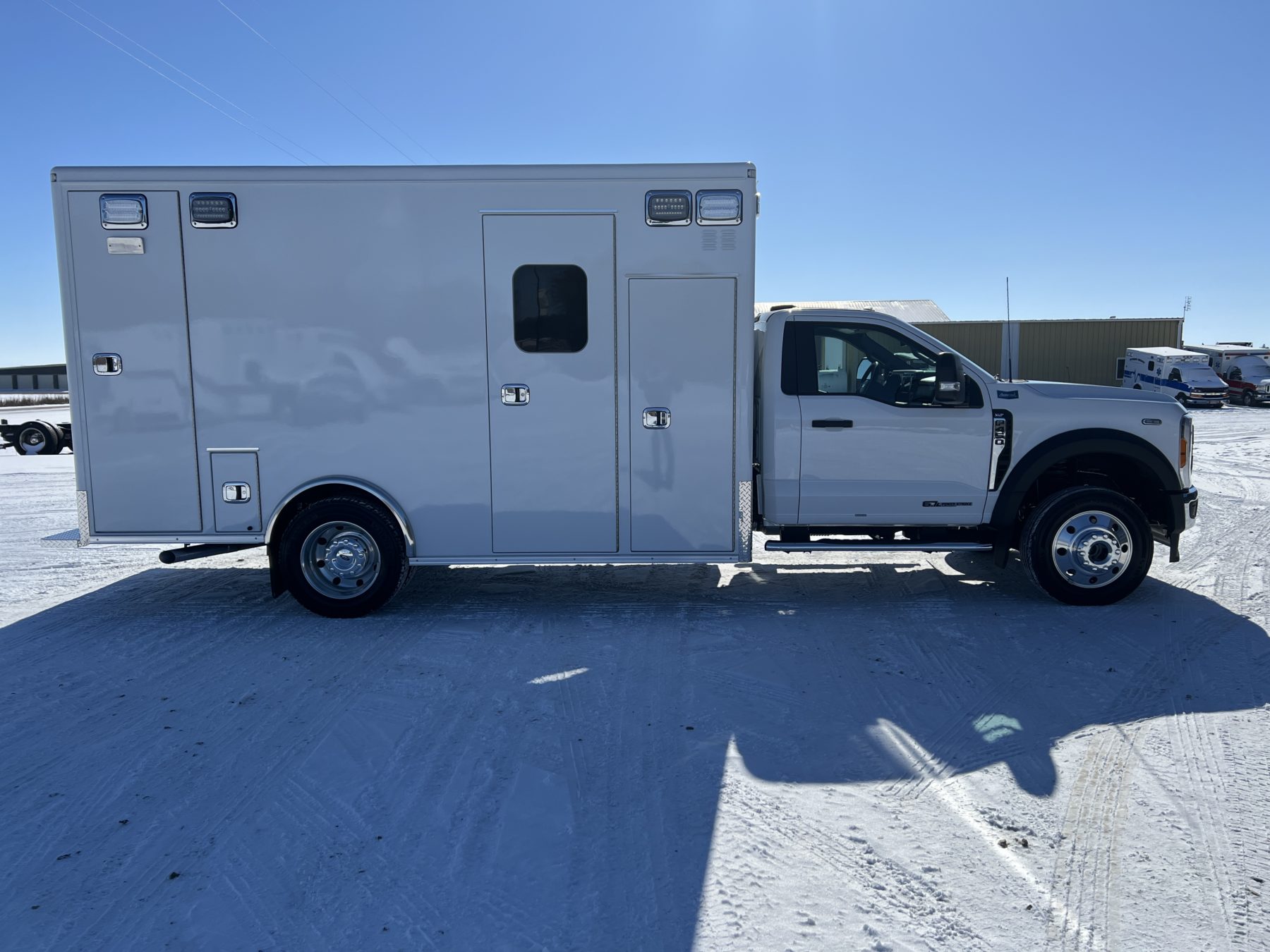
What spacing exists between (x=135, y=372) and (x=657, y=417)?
11.8 feet

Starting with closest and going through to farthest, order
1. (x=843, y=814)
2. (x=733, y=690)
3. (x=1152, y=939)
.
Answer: (x=1152, y=939), (x=843, y=814), (x=733, y=690)

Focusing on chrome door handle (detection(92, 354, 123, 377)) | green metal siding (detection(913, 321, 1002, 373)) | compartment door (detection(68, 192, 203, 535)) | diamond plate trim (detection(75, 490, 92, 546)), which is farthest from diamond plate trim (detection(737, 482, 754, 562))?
green metal siding (detection(913, 321, 1002, 373))

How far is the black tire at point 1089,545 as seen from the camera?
610cm

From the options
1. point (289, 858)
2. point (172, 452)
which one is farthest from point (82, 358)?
point (289, 858)

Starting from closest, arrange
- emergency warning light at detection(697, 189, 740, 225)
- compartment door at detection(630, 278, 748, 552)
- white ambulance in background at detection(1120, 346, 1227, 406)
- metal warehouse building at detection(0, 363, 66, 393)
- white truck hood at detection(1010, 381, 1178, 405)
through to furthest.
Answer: emergency warning light at detection(697, 189, 740, 225), compartment door at detection(630, 278, 748, 552), white truck hood at detection(1010, 381, 1178, 405), white ambulance in background at detection(1120, 346, 1227, 406), metal warehouse building at detection(0, 363, 66, 393)

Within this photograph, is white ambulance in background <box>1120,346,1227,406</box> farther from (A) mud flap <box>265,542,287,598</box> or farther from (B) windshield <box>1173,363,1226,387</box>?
(A) mud flap <box>265,542,287,598</box>

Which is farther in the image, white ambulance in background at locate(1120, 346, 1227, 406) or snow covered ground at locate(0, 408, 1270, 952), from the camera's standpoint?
white ambulance in background at locate(1120, 346, 1227, 406)

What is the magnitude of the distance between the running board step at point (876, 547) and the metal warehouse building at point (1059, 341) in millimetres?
29928

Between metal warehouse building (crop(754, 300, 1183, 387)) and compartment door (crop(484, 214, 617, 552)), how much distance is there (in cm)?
3061

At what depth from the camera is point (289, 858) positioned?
321cm

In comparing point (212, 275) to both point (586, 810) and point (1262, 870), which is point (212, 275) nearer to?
point (586, 810)

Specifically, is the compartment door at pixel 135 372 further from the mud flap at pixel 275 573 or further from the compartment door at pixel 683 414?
the compartment door at pixel 683 414

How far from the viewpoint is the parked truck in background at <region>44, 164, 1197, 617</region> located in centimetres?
577

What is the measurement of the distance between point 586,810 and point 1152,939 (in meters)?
2.01
